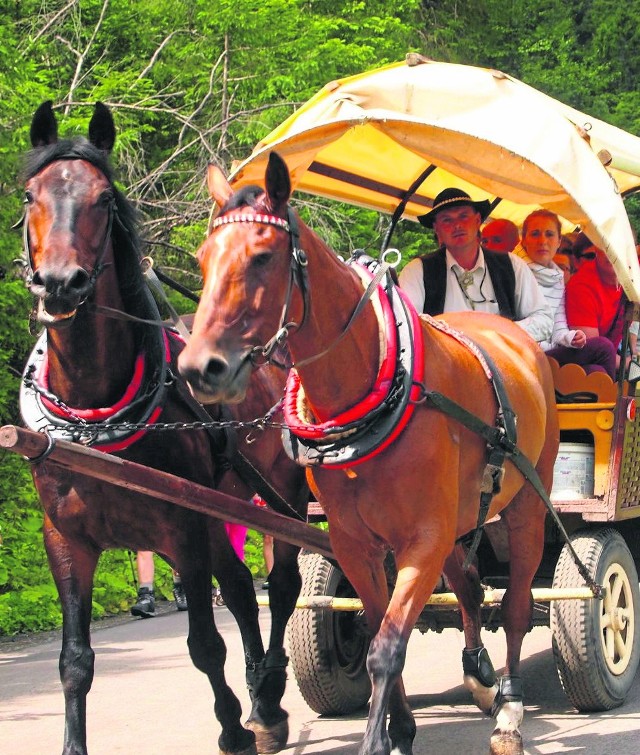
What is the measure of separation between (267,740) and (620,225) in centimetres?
290

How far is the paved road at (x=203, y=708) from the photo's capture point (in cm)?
586

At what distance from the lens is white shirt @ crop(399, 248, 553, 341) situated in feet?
22.1

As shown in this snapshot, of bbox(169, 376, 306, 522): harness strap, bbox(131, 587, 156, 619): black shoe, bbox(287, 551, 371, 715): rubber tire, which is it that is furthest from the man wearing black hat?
bbox(131, 587, 156, 619): black shoe

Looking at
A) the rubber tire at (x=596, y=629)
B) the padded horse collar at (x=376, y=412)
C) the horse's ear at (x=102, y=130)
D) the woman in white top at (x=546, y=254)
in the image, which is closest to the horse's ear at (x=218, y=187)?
the padded horse collar at (x=376, y=412)

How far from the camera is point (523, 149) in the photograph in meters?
5.54

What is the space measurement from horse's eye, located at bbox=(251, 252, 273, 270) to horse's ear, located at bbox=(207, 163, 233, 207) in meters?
0.33

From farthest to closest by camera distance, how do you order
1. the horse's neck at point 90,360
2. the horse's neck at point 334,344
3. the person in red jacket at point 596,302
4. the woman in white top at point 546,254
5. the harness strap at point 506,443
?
1. the woman in white top at point 546,254
2. the person in red jacket at point 596,302
3. the horse's neck at point 90,360
4. the harness strap at point 506,443
5. the horse's neck at point 334,344

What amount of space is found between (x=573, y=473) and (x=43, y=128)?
3.19 m

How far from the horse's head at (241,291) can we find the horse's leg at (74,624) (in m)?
1.45

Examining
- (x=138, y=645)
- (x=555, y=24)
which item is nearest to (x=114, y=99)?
(x=138, y=645)

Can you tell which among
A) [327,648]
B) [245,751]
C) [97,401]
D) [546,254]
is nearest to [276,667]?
[327,648]

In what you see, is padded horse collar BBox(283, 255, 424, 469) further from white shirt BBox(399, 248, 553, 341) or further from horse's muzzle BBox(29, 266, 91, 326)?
white shirt BBox(399, 248, 553, 341)

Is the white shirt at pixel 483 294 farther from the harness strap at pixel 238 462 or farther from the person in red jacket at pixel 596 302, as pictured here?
the harness strap at pixel 238 462

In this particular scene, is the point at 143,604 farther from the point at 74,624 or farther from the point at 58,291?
the point at 58,291
